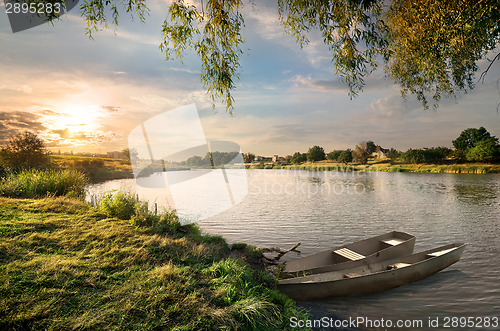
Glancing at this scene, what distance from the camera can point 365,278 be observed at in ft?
23.0

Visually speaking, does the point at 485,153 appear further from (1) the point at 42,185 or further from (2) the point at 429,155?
(1) the point at 42,185

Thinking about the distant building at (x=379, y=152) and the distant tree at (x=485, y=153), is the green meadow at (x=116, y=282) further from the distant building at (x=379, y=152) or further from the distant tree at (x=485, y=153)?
the distant building at (x=379, y=152)

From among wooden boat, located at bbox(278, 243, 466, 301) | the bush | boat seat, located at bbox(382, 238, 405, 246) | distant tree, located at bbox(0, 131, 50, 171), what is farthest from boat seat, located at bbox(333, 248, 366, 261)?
distant tree, located at bbox(0, 131, 50, 171)

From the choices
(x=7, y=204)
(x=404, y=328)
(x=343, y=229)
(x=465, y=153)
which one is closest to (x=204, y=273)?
(x=404, y=328)

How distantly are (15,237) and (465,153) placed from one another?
9622 centimetres

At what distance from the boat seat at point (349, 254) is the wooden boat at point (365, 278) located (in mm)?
368

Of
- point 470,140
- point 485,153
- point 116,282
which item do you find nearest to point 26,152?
point 116,282

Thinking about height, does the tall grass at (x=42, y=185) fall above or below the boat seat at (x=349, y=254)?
above

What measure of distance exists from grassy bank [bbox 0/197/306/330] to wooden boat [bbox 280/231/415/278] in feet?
4.61

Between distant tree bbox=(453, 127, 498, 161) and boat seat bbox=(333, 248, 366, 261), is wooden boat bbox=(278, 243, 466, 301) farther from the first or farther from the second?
distant tree bbox=(453, 127, 498, 161)

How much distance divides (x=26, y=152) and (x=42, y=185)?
19.0m

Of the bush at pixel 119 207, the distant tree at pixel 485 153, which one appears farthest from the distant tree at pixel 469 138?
the bush at pixel 119 207

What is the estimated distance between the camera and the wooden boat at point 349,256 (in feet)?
24.2

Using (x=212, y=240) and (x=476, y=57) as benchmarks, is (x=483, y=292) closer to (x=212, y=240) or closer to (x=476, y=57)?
(x=476, y=57)
